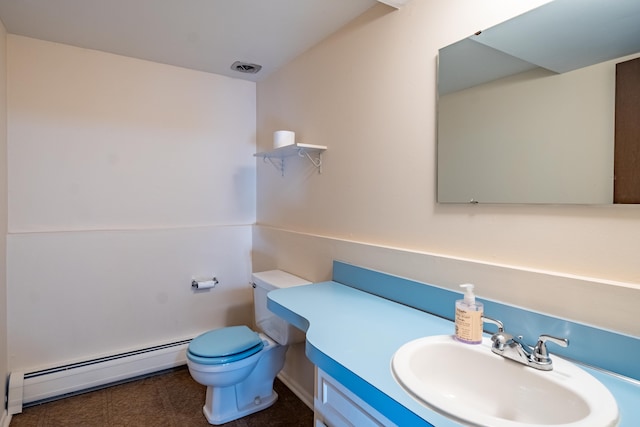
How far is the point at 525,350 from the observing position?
3.13 ft

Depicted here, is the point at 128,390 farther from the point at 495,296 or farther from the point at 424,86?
the point at 424,86

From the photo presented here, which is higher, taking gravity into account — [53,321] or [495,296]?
[495,296]

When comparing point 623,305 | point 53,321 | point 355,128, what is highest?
point 355,128

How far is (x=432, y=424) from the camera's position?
0.71 metres

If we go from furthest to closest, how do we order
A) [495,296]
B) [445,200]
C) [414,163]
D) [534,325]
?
[414,163] < [445,200] < [495,296] < [534,325]

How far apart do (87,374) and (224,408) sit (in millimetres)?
A: 966

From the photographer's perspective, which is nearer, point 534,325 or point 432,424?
point 432,424

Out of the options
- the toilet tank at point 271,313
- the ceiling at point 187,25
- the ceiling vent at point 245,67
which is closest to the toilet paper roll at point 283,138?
the ceiling at point 187,25

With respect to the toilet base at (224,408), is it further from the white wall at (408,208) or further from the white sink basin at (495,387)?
the white sink basin at (495,387)

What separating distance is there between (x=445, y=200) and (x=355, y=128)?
0.67m

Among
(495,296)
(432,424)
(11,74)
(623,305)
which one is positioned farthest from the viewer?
(11,74)

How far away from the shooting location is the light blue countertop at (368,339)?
0.78 meters

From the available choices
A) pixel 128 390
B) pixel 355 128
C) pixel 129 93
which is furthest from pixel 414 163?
pixel 128 390

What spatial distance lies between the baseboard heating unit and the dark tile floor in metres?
0.05
